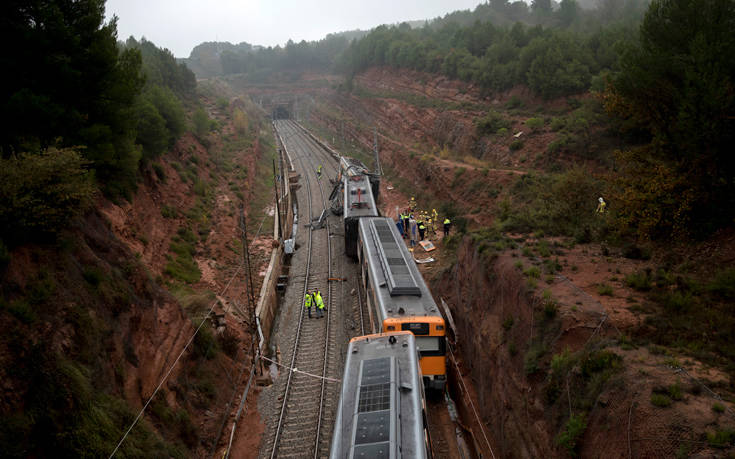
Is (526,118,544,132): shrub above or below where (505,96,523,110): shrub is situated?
below

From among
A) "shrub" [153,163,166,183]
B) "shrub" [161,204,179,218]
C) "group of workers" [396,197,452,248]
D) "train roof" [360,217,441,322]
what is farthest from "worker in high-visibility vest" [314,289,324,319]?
"shrub" [153,163,166,183]

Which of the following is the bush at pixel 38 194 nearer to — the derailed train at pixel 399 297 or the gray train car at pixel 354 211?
the derailed train at pixel 399 297

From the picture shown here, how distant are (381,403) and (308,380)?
7880 mm

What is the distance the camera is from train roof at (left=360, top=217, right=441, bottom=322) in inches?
573

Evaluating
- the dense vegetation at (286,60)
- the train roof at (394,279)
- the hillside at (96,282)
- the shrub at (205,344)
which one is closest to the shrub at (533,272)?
the train roof at (394,279)

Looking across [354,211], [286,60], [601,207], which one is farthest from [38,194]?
[286,60]

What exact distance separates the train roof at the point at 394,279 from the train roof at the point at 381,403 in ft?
6.01


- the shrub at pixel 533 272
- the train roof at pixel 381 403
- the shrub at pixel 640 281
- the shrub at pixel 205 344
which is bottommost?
the shrub at pixel 205 344

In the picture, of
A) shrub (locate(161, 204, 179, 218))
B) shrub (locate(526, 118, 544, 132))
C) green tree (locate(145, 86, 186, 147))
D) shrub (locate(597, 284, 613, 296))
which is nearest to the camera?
shrub (locate(597, 284, 613, 296))

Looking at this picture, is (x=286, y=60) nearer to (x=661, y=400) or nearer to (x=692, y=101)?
(x=692, y=101)

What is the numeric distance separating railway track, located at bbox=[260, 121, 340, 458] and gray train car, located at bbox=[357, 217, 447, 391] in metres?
3.11

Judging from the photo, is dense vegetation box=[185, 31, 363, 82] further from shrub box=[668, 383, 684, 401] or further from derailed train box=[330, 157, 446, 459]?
shrub box=[668, 383, 684, 401]

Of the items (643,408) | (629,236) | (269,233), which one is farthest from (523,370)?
(269,233)

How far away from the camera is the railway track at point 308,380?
13797 millimetres
